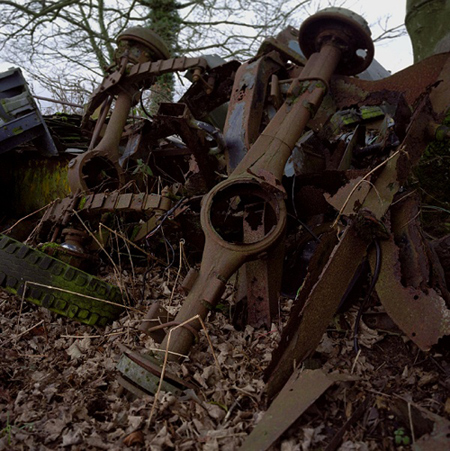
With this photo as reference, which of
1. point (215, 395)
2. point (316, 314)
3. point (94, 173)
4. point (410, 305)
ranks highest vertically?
point (94, 173)

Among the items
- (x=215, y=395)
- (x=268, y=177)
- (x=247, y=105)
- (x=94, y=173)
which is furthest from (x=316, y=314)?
(x=94, y=173)

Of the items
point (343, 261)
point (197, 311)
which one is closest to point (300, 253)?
point (343, 261)

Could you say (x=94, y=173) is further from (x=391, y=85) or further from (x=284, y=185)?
(x=391, y=85)

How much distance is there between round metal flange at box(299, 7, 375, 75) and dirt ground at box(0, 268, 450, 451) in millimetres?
2030

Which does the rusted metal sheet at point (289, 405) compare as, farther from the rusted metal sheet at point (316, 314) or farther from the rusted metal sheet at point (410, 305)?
the rusted metal sheet at point (410, 305)

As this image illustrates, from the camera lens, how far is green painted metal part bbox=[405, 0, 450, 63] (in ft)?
14.6

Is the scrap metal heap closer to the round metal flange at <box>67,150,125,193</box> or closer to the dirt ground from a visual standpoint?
the round metal flange at <box>67,150,125,193</box>

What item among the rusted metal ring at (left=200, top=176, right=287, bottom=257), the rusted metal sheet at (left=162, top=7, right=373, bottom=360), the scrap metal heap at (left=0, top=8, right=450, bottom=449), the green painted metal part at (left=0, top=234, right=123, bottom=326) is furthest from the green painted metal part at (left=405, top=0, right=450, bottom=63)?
the green painted metal part at (left=0, top=234, right=123, bottom=326)

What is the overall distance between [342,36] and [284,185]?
1304 mm

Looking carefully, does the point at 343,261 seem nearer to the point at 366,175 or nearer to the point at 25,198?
the point at 366,175

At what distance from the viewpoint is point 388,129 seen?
280cm

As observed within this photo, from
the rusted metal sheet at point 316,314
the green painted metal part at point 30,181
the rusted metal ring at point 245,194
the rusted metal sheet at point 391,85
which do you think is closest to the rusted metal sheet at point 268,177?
the rusted metal ring at point 245,194

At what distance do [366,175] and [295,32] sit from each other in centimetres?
210

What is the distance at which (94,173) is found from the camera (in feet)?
11.2
